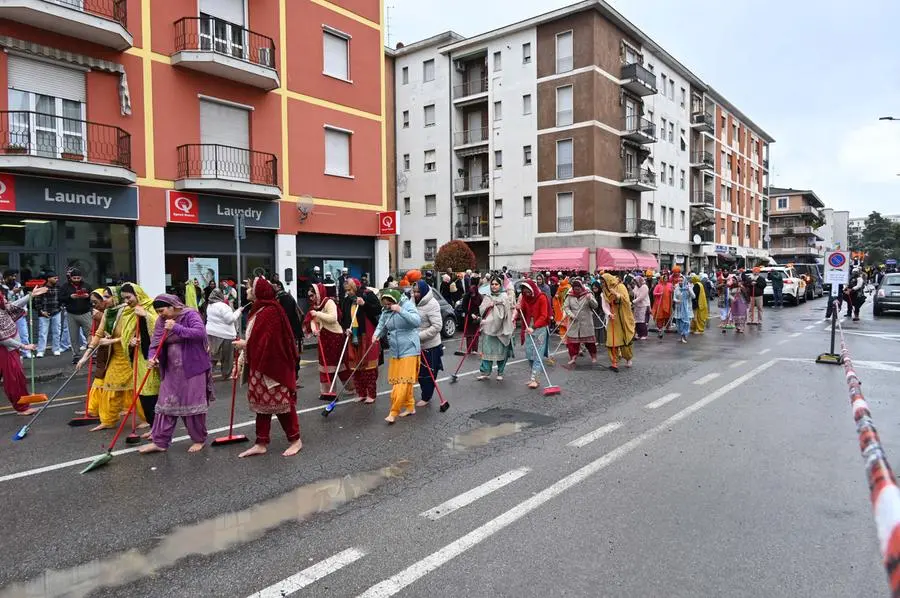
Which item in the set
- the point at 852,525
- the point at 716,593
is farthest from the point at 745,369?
the point at 716,593

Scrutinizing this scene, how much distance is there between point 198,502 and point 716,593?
3703mm

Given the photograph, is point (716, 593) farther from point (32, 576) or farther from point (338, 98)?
point (338, 98)

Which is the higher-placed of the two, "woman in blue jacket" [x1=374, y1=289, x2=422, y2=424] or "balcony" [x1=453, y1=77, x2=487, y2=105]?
"balcony" [x1=453, y1=77, x2=487, y2=105]

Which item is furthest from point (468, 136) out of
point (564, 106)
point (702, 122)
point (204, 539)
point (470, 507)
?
point (204, 539)

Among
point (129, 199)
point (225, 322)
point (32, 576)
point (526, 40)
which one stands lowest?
point (32, 576)

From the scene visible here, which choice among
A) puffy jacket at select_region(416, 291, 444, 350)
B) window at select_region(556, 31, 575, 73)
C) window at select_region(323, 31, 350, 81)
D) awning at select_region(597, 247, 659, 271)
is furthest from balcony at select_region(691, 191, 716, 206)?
puffy jacket at select_region(416, 291, 444, 350)

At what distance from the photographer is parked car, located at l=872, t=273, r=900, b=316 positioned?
73.3 feet

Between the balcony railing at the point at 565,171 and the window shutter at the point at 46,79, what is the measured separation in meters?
27.2

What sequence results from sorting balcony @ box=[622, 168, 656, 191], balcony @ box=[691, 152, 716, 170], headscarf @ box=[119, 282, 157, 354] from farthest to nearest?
balcony @ box=[691, 152, 716, 170]
balcony @ box=[622, 168, 656, 191]
headscarf @ box=[119, 282, 157, 354]

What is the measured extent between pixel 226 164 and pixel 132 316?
1197 centimetres

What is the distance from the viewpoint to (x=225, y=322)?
9.73 m

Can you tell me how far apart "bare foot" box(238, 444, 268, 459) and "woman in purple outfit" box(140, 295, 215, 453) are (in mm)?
569

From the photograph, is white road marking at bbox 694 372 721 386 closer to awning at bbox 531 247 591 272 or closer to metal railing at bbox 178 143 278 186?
metal railing at bbox 178 143 278 186


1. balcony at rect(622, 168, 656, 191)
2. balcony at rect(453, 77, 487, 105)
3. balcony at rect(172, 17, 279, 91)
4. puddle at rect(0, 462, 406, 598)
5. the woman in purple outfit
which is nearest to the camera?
puddle at rect(0, 462, 406, 598)
